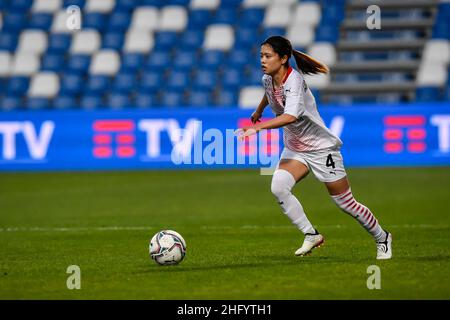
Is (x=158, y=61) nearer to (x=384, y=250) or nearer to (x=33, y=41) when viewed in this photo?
(x=33, y=41)

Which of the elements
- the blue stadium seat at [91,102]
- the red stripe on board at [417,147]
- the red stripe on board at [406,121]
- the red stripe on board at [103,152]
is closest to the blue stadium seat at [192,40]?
the blue stadium seat at [91,102]

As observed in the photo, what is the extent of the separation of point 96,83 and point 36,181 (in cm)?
582

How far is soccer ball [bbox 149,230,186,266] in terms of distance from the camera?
333 inches

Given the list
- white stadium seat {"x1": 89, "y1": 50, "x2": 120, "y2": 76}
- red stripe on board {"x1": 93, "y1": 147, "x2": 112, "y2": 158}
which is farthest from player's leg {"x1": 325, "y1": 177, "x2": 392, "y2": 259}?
white stadium seat {"x1": 89, "y1": 50, "x2": 120, "y2": 76}

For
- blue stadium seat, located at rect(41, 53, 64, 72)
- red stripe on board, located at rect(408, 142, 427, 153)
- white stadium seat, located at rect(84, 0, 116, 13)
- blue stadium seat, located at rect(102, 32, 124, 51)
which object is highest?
white stadium seat, located at rect(84, 0, 116, 13)

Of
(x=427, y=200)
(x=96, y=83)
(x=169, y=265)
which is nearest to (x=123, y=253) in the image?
(x=169, y=265)

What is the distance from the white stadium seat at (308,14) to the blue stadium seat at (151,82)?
3.80 m

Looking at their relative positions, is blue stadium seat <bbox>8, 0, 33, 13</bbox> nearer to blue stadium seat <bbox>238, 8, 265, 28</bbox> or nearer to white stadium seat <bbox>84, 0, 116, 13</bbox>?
white stadium seat <bbox>84, 0, 116, 13</bbox>

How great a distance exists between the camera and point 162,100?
24.2 metres

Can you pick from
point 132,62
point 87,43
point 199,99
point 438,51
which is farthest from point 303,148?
point 87,43

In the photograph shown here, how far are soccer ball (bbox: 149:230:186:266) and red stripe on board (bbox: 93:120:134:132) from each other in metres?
13.0

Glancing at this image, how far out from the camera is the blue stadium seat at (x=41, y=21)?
1053 inches

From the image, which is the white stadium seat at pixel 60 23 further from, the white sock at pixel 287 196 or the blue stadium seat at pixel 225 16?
the white sock at pixel 287 196
